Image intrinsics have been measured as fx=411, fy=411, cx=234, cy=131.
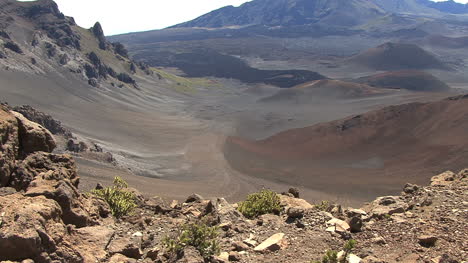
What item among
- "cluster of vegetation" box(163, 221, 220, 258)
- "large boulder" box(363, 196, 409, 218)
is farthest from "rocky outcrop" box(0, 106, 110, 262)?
"large boulder" box(363, 196, 409, 218)

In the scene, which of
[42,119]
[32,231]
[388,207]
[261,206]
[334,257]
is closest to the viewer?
[32,231]

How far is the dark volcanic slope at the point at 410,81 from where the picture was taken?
355 feet

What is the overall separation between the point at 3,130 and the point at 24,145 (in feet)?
2.92

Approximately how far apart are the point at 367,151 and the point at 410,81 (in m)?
70.5

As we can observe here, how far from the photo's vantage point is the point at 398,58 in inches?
5906

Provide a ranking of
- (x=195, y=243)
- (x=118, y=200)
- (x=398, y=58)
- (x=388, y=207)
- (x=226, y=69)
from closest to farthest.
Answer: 1. (x=195, y=243)
2. (x=118, y=200)
3. (x=388, y=207)
4. (x=398, y=58)
5. (x=226, y=69)

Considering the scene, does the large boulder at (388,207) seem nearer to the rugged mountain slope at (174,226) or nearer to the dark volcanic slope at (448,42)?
the rugged mountain slope at (174,226)

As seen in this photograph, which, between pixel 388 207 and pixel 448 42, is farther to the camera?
pixel 448 42

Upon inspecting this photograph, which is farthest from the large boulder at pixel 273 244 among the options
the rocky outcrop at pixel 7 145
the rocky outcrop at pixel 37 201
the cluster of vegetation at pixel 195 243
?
the rocky outcrop at pixel 7 145

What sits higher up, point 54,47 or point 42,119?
point 54,47

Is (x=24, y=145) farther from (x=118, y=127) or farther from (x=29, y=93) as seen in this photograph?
(x=29, y=93)

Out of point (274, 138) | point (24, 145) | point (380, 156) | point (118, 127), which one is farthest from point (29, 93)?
point (24, 145)

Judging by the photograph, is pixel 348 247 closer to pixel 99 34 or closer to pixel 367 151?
pixel 367 151

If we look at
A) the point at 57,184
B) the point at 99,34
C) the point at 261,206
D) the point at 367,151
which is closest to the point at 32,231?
the point at 57,184
